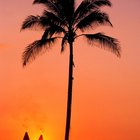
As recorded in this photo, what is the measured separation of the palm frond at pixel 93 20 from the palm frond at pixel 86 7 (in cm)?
36

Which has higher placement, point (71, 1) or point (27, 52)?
point (71, 1)

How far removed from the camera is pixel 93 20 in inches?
1730

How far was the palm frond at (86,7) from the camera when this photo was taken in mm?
43938

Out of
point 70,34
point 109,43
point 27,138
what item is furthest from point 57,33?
point 27,138

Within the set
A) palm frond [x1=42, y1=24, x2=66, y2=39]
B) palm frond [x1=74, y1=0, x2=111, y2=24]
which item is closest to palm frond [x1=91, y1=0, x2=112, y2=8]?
palm frond [x1=74, y1=0, x2=111, y2=24]

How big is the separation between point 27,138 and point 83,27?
2652cm

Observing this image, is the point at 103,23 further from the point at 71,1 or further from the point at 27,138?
the point at 27,138

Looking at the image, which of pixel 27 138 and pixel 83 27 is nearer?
pixel 83 27

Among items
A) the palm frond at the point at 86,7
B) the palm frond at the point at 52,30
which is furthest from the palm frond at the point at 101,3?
the palm frond at the point at 52,30

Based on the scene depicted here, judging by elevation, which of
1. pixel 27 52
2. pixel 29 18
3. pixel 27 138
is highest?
pixel 29 18

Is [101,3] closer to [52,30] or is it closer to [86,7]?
[86,7]

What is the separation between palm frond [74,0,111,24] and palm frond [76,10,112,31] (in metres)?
0.36

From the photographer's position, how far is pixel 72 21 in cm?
4372

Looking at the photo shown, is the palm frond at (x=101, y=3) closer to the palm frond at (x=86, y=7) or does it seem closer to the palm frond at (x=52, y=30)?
the palm frond at (x=86, y=7)
